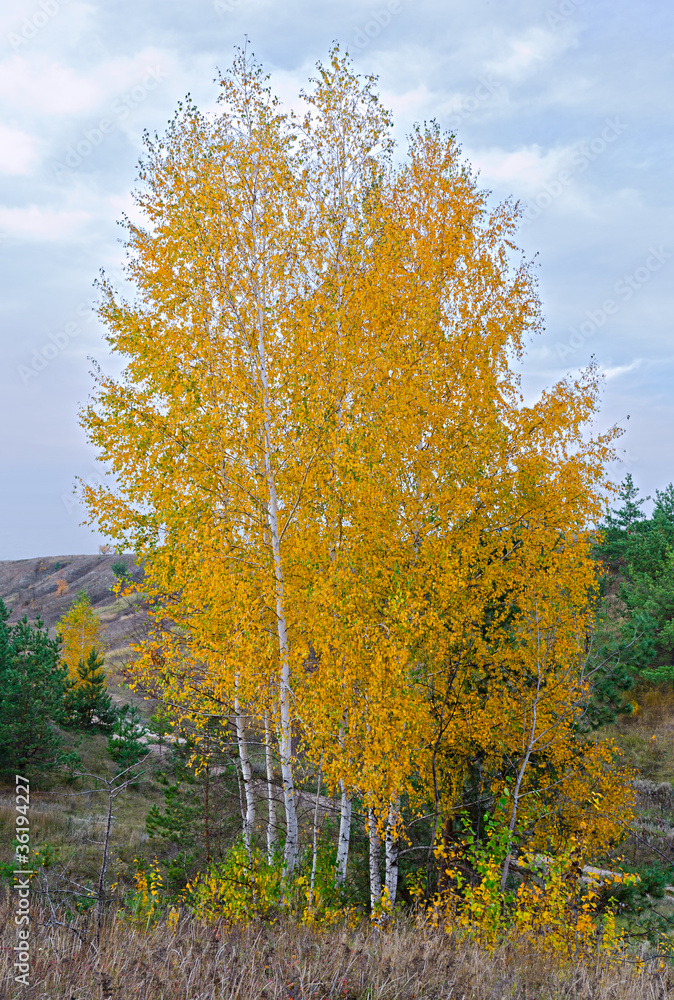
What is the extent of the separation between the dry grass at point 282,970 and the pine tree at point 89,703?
20.2m

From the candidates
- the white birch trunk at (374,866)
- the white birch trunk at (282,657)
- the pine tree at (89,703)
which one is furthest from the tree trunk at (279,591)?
the pine tree at (89,703)

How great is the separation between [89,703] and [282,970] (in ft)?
74.7

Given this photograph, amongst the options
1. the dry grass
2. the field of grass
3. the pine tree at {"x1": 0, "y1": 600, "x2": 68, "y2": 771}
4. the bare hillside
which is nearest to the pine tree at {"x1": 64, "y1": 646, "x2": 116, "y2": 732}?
the pine tree at {"x1": 0, "y1": 600, "x2": 68, "y2": 771}

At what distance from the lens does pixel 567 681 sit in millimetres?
10086

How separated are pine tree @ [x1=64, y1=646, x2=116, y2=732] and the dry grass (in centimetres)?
2025

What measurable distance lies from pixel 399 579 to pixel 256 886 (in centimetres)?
363

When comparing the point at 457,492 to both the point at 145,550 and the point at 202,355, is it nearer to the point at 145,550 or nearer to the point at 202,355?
the point at 202,355

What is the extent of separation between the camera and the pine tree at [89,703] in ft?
77.5

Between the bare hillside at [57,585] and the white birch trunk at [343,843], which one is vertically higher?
the bare hillside at [57,585]

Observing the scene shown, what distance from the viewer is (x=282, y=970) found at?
396cm

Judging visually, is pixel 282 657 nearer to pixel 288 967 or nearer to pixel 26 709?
pixel 288 967

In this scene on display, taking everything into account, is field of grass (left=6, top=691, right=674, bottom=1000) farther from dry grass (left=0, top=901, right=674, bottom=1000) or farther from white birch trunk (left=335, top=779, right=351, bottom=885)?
white birch trunk (left=335, top=779, right=351, bottom=885)

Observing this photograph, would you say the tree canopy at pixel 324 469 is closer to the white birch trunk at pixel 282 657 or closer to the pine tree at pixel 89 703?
the white birch trunk at pixel 282 657

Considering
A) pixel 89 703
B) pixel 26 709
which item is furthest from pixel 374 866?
pixel 89 703
